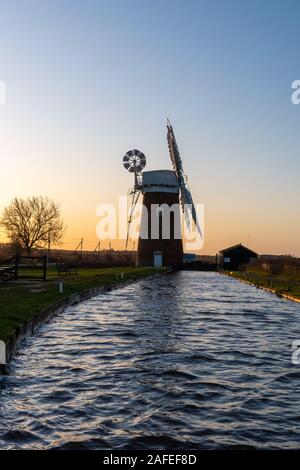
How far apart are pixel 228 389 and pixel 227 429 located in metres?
2.64

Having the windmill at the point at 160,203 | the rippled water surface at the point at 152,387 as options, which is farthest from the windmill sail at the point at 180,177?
the rippled water surface at the point at 152,387

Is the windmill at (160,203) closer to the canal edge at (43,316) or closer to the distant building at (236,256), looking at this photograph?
the distant building at (236,256)

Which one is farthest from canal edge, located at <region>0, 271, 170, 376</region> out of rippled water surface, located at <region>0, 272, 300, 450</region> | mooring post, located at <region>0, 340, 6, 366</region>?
rippled water surface, located at <region>0, 272, 300, 450</region>

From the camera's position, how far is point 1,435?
8633mm

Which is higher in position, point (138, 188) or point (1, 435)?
point (138, 188)

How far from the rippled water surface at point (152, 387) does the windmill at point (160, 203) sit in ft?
198

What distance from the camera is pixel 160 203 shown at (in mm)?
81500

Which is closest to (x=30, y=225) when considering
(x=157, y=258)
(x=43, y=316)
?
(x=157, y=258)

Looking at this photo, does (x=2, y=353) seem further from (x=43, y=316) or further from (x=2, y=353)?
(x=43, y=316)

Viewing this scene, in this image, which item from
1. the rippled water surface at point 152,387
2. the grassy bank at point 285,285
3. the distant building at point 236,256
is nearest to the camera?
the rippled water surface at point 152,387

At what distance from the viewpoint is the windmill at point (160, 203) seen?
3223 inches

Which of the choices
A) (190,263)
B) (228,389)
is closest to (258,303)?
(228,389)

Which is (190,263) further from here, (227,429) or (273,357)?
(227,429)

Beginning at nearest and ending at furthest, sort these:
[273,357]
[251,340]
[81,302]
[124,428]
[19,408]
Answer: [124,428] → [19,408] → [273,357] → [251,340] → [81,302]
